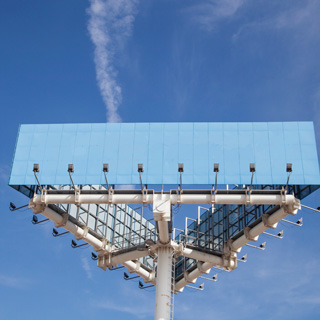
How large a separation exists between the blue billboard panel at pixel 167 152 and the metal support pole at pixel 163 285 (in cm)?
690

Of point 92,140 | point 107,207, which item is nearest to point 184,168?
point 92,140

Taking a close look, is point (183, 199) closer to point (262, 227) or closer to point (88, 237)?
point (262, 227)

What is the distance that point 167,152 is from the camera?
32688 millimetres

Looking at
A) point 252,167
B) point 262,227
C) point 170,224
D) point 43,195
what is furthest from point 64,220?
point 252,167

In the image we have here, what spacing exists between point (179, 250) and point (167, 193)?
701cm

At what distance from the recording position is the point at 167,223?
109 ft

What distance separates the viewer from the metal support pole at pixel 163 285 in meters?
33.6

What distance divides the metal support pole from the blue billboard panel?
690cm

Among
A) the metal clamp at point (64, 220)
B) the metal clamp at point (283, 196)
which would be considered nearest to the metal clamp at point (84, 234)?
the metal clamp at point (64, 220)

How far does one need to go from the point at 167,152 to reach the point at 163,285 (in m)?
9.37

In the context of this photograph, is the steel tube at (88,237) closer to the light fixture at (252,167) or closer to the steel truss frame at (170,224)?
the steel truss frame at (170,224)

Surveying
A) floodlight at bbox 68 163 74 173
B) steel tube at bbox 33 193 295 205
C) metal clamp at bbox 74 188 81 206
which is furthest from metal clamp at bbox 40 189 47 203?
floodlight at bbox 68 163 74 173

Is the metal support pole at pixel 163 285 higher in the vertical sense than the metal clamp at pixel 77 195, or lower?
lower

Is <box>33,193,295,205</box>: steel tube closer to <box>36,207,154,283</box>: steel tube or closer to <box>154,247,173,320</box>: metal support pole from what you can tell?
<box>36,207,154,283</box>: steel tube
